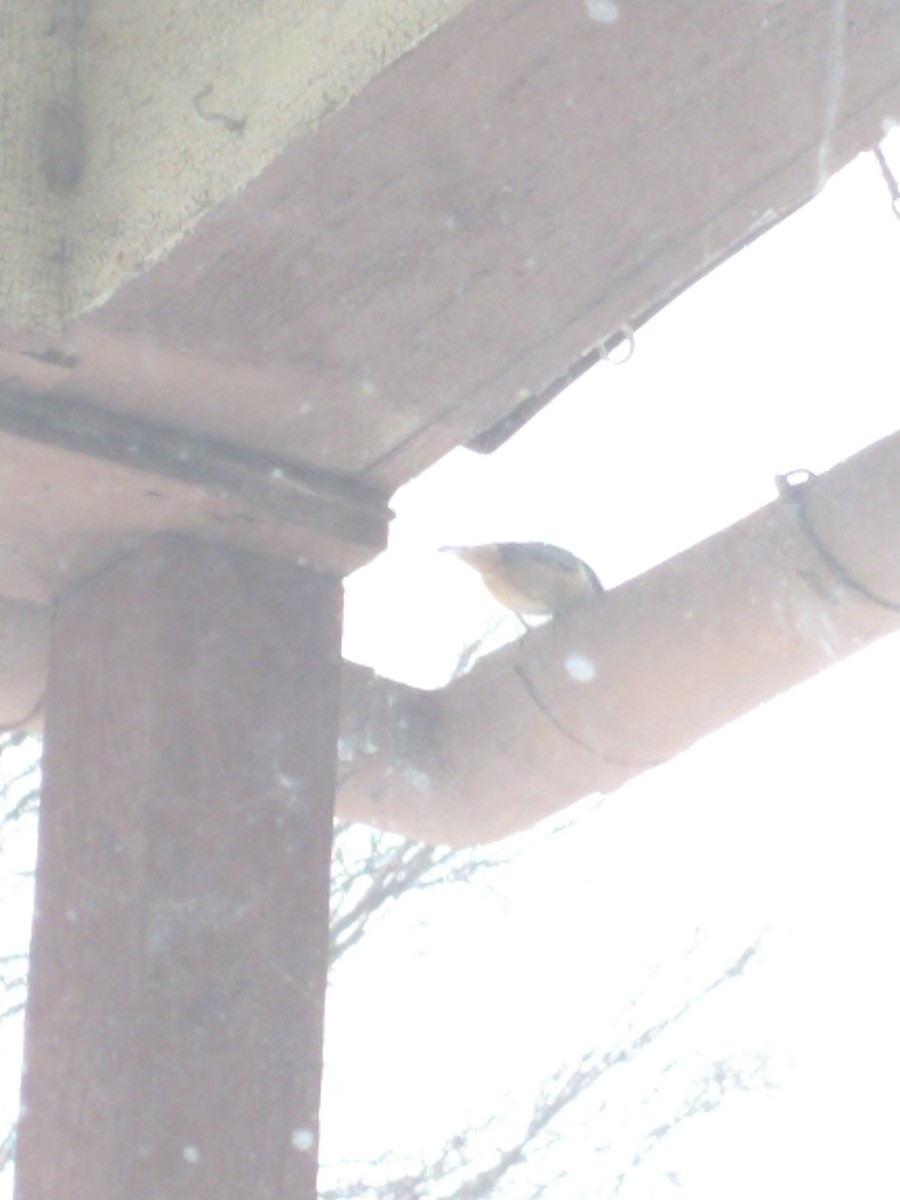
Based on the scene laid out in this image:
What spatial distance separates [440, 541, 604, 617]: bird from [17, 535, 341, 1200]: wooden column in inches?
34.1

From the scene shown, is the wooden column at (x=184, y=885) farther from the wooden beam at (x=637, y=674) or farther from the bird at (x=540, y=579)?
the bird at (x=540, y=579)

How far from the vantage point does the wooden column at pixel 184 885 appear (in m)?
1.56

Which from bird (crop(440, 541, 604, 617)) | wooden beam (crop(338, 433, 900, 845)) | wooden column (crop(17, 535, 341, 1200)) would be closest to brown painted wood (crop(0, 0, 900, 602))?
wooden column (crop(17, 535, 341, 1200))

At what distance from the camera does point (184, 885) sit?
1.63 metres

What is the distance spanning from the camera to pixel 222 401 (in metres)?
1.73

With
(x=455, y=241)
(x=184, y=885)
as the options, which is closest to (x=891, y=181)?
(x=455, y=241)

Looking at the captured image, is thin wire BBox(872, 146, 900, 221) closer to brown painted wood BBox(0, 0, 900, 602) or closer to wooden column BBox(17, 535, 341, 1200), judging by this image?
brown painted wood BBox(0, 0, 900, 602)

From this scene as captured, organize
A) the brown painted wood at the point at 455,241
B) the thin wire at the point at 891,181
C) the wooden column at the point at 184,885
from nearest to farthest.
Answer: the brown painted wood at the point at 455,241 → the wooden column at the point at 184,885 → the thin wire at the point at 891,181

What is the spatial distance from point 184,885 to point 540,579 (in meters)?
1.25

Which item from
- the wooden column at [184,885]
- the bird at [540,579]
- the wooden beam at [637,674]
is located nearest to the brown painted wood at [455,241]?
the wooden column at [184,885]

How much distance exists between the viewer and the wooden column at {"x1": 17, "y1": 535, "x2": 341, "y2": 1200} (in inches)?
61.5

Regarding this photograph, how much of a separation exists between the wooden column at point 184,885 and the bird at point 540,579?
87 centimetres

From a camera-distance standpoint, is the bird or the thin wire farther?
the bird

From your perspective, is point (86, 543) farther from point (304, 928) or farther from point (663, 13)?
point (663, 13)
